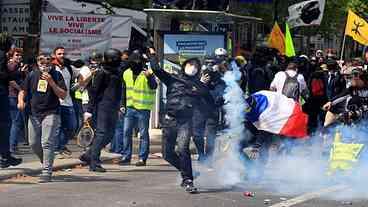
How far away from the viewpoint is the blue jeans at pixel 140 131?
39.1ft

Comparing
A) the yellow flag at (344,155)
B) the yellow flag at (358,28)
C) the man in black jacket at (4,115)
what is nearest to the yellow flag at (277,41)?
the yellow flag at (358,28)

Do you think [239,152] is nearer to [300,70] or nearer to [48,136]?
[48,136]

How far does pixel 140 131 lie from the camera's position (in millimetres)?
11969

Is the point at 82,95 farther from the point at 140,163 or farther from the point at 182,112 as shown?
the point at 182,112

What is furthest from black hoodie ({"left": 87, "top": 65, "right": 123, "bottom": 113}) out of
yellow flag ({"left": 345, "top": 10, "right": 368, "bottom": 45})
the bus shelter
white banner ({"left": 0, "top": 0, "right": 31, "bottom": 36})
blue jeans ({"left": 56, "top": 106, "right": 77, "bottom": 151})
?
yellow flag ({"left": 345, "top": 10, "right": 368, "bottom": 45})

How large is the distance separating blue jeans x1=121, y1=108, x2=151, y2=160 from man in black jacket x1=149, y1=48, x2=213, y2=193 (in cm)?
246

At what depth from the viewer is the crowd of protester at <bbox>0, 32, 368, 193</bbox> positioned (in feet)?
30.8

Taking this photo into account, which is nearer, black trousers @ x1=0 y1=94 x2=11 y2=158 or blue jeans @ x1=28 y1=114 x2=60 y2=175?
blue jeans @ x1=28 y1=114 x2=60 y2=175

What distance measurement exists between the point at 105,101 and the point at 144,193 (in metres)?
2.09

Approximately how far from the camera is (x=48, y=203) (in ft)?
27.9

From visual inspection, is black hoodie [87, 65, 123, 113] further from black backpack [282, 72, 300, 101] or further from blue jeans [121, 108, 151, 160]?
black backpack [282, 72, 300, 101]

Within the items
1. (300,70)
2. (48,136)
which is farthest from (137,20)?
(48,136)

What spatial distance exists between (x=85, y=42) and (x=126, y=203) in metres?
9.32

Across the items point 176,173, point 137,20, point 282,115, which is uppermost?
point 137,20
